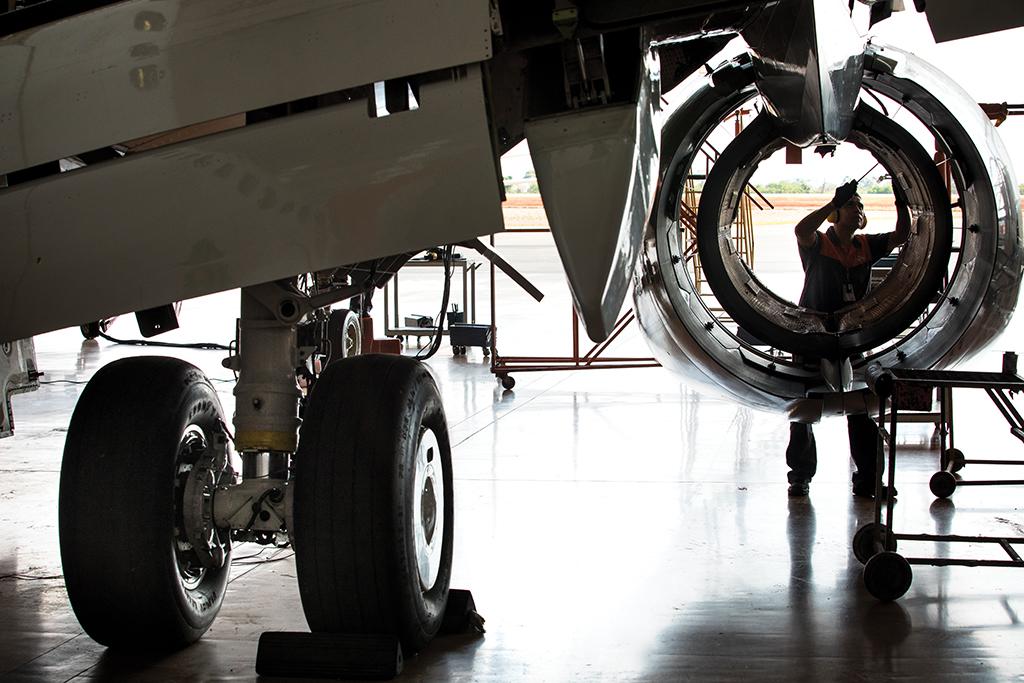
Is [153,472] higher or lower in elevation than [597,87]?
lower

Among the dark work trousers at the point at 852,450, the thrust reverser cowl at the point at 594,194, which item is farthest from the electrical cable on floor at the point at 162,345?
the dark work trousers at the point at 852,450

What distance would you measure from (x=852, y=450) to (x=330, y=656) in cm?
366

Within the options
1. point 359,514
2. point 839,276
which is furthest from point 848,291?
point 359,514

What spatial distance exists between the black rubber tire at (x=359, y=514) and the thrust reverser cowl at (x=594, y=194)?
3.06 feet

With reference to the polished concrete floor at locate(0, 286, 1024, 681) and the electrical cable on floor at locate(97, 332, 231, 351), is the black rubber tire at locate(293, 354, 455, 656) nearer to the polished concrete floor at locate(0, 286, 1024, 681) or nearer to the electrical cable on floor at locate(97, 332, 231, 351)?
the polished concrete floor at locate(0, 286, 1024, 681)

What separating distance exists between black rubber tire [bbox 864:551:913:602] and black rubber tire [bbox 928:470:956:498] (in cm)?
184

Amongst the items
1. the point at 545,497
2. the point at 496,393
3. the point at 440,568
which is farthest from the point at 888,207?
the point at 440,568

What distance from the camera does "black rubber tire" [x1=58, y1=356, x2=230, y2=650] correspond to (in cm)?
368

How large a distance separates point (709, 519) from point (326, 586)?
262 cm

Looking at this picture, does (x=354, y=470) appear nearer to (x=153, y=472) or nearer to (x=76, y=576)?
(x=153, y=472)

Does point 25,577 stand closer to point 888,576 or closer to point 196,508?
point 196,508

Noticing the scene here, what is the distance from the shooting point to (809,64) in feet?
13.6

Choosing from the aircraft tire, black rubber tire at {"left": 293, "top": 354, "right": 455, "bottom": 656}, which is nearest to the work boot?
the aircraft tire

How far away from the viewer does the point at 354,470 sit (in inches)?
141
